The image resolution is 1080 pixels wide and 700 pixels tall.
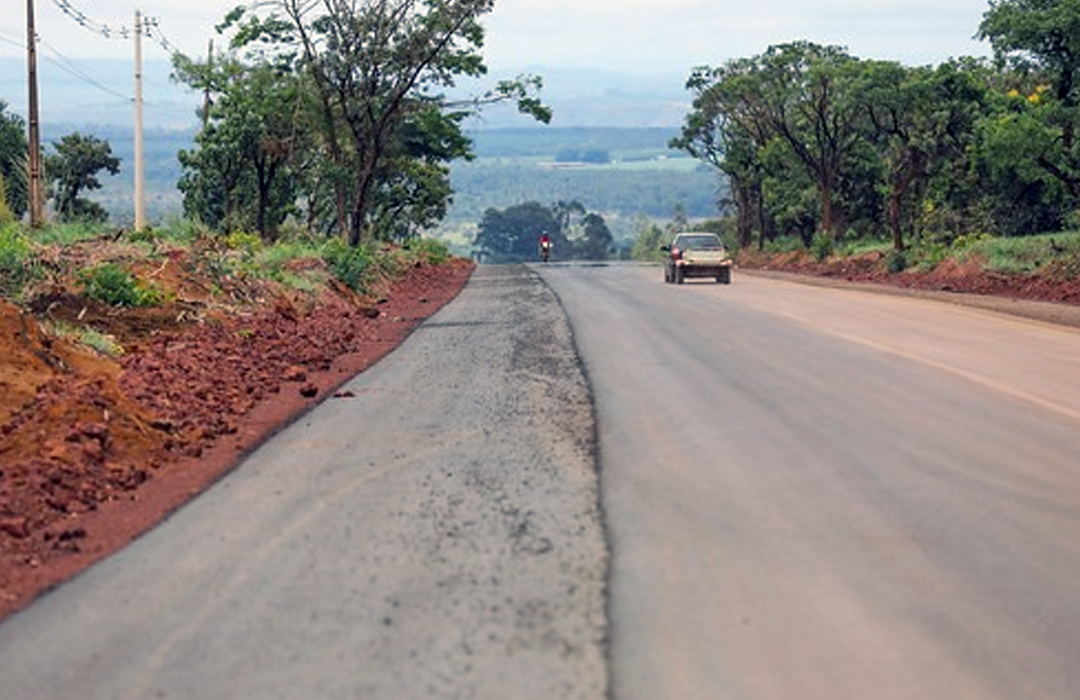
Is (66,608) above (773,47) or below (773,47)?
below

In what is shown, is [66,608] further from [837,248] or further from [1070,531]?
[837,248]

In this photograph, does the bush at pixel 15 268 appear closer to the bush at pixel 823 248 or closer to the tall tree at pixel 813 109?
the tall tree at pixel 813 109

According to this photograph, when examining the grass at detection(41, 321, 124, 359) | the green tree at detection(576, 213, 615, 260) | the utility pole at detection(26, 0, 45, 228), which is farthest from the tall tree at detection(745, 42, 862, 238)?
the green tree at detection(576, 213, 615, 260)

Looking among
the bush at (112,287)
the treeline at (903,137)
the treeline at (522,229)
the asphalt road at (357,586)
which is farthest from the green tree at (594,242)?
the asphalt road at (357,586)

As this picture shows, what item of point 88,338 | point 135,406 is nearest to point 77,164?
point 88,338

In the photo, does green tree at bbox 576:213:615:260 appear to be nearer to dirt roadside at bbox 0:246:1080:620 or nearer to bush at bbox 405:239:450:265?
bush at bbox 405:239:450:265

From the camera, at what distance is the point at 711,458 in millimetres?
11344

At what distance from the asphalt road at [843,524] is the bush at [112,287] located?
19.7ft

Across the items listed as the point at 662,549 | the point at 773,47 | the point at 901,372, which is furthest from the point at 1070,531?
the point at 773,47

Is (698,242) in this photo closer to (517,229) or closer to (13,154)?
(13,154)

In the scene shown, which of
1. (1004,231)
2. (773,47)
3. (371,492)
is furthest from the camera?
(773,47)

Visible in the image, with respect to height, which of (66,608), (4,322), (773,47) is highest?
(773,47)

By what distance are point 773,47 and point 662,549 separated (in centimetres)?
5823

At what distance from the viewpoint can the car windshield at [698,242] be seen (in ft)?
149
